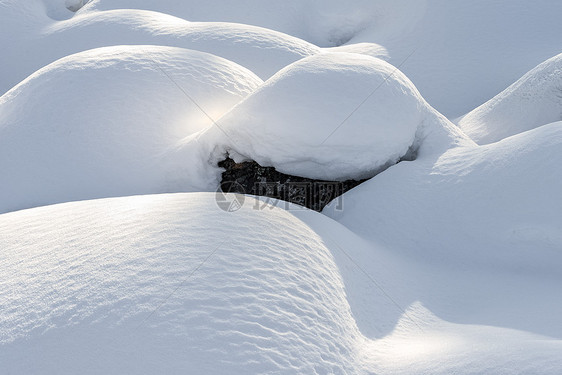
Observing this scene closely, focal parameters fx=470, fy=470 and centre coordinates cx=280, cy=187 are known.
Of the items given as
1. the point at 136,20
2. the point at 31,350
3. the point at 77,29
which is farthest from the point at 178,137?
the point at 77,29

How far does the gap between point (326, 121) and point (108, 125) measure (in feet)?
5.49

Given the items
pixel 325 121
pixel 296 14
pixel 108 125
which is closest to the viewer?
pixel 325 121

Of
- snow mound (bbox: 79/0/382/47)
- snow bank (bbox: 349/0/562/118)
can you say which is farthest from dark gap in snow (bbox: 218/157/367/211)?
snow mound (bbox: 79/0/382/47)

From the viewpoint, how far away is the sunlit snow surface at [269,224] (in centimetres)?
183

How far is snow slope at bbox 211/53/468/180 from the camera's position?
3.12 metres

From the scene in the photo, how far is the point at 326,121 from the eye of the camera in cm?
310

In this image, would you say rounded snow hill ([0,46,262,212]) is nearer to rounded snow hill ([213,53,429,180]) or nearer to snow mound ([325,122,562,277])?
rounded snow hill ([213,53,429,180])

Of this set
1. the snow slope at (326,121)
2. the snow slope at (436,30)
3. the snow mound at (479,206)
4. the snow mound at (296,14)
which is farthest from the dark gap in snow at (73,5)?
the snow mound at (479,206)

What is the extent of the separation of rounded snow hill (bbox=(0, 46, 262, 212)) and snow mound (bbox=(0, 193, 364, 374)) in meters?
0.80

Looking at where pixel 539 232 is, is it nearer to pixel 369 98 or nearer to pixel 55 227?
pixel 369 98

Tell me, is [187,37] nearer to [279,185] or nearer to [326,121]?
[279,185]

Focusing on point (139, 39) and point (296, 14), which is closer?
point (139, 39)

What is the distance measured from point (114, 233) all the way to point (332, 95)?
66.2 inches

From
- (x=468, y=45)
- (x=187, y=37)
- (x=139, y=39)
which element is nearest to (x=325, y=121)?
(x=187, y=37)
